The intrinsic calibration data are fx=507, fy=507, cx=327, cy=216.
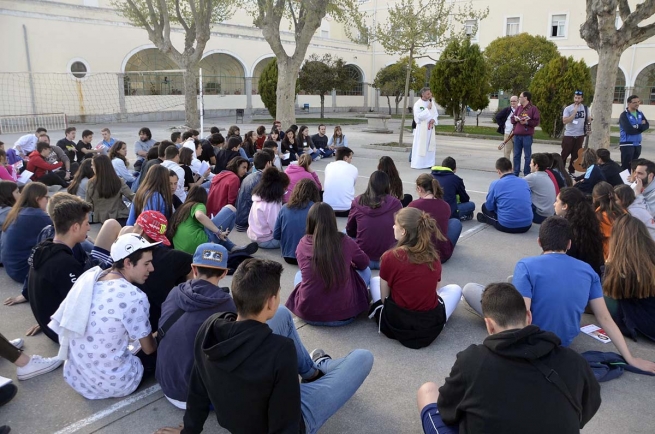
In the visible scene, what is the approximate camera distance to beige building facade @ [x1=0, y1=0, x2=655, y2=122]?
79.2 feet

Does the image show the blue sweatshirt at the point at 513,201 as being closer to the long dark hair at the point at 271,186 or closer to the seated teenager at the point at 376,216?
the seated teenager at the point at 376,216

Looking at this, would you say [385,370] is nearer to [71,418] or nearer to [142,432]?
[142,432]

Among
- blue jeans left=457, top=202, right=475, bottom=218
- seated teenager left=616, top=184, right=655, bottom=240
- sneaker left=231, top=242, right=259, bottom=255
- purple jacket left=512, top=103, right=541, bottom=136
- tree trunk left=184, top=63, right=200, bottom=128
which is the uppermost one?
tree trunk left=184, top=63, right=200, bottom=128

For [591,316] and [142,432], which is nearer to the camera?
[142,432]

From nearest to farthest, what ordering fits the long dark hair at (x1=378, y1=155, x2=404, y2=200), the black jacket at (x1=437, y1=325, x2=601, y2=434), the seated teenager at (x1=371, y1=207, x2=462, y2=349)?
the black jacket at (x1=437, y1=325, x2=601, y2=434), the seated teenager at (x1=371, y1=207, x2=462, y2=349), the long dark hair at (x1=378, y1=155, x2=404, y2=200)

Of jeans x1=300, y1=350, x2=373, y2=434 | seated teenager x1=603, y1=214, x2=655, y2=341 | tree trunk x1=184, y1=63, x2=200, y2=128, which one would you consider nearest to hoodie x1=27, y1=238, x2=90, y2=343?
jeans x1=300, y1=350, x2=373, y2=434

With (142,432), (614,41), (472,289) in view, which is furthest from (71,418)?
(614,41)

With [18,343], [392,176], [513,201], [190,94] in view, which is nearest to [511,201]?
[513,201]

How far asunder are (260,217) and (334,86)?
2751 centimetres

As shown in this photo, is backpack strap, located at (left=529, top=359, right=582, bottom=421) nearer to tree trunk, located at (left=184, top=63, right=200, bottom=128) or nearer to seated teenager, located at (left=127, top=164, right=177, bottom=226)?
seated teenager, located at (left=127, top=164, right=177, bottom=226)

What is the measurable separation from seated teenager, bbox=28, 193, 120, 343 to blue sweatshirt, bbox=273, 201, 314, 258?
226 cm

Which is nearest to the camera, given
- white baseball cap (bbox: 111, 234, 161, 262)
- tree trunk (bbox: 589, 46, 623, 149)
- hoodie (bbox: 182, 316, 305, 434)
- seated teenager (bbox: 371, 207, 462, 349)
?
hoodie (bbox: 182, 316, 305, 434)

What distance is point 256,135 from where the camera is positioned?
39.0 ft

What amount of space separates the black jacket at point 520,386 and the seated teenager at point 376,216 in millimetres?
3195
